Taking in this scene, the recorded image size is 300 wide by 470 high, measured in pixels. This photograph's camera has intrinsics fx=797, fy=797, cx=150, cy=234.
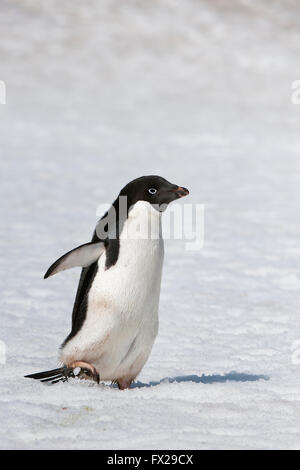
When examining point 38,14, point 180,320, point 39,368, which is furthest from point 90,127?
point 39,368

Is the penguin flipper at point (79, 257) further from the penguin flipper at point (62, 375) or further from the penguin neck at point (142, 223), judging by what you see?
the penguin flipper at point (62, 375)

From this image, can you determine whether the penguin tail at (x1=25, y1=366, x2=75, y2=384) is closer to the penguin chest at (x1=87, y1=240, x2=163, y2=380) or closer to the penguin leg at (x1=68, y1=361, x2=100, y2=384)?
the penguin leg at (x1=68, y1=361, x2=100, y2=384)

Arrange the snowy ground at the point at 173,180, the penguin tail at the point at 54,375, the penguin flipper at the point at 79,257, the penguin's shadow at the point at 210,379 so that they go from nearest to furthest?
the snowy ground at the point at 173,180 → the penguin flipper at the point at 79,257 → the penguin tail at the point at 54,375 → the penguin's shadow at the point at 210,379

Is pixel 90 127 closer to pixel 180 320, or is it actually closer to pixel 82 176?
pixel 82 176

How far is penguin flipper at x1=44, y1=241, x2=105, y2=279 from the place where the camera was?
3523 mm

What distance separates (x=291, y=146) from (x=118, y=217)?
11479 mm

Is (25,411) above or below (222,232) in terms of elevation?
below

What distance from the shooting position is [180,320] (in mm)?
5621

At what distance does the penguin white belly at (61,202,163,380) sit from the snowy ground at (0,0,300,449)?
0.16m

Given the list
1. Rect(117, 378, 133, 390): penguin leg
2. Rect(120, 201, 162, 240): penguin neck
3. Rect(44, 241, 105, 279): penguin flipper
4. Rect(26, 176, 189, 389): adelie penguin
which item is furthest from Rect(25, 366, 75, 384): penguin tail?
Rect(120, 201, 162, 240): penguin neck

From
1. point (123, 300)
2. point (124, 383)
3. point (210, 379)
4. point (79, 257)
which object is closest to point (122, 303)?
point (123, 300)

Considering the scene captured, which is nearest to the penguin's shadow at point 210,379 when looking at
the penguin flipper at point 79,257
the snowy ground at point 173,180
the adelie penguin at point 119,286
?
the snowy ground at point 173,180

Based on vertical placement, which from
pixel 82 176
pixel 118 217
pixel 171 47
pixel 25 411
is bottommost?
pixel 25 411

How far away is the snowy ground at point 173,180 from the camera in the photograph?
10.7 ft
